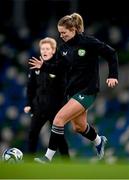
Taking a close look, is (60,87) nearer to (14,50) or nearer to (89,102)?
(89,102)

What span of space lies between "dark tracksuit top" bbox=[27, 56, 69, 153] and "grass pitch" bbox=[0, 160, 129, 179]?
48.4 inches

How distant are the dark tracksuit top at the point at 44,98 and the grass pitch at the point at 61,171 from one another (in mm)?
1228

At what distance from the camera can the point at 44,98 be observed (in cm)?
802

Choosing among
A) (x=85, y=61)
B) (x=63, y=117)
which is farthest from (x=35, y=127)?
(x=85, y=61)

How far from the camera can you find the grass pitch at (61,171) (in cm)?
610

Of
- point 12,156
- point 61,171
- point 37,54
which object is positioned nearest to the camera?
point 61,171

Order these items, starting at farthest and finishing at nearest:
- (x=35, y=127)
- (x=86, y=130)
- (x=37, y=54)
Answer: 1. (x=37, y=54)
2. (x=35, y=127)
3. (x=86, y=130)

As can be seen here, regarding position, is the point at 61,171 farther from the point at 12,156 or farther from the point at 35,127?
the point at 35,127

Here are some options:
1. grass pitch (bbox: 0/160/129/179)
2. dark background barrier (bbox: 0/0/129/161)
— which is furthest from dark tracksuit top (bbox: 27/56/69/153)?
dark background barrier (bbox: 0/0/129/161)

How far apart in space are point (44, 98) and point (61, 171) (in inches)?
70.4

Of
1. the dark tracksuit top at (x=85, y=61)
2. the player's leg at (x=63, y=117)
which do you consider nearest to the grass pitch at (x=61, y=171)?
the player's leg at (x=63, y=117)

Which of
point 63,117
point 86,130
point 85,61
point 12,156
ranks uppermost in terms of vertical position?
point 85,61

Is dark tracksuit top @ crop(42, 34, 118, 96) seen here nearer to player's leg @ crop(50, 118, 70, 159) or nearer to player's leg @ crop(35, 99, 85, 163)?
player's leg @ crop(35, 99, 85, 163)

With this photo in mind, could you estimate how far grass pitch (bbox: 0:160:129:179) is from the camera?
610 centimetres
